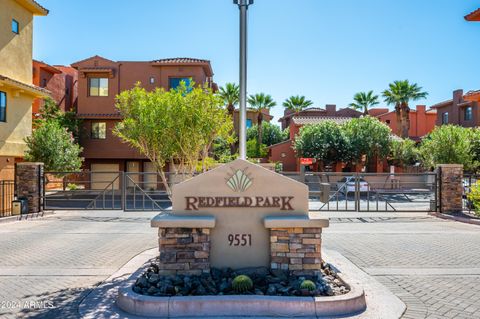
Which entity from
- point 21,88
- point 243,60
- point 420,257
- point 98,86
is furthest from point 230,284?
point 98,86

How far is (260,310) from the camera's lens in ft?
17.9

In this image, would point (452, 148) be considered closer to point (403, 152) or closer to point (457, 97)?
point (403, 152)

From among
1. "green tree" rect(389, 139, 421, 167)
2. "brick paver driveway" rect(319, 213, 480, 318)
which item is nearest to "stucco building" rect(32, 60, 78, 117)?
"brick paver driveway" rect(319, 213, 480, 318)

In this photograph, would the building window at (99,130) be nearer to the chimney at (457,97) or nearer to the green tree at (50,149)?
the green tree at (50,149)

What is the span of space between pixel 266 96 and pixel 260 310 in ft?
143

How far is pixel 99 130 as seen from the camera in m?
29.8

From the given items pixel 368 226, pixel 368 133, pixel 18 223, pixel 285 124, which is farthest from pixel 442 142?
pixel 285 124

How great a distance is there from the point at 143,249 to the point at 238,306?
526 centimetres

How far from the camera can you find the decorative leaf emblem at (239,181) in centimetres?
698

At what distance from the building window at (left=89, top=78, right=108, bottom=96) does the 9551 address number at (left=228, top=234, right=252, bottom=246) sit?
25.4m

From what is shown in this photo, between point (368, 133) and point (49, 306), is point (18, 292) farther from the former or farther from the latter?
point (368, 133)

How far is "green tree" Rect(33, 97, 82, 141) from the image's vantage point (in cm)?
2853

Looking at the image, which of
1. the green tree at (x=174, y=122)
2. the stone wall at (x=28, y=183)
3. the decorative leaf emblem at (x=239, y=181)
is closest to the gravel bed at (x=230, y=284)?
the decorative leaf emblem at (x=239, y=181)

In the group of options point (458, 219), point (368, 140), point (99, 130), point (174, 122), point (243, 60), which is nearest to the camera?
point (243, 60)
